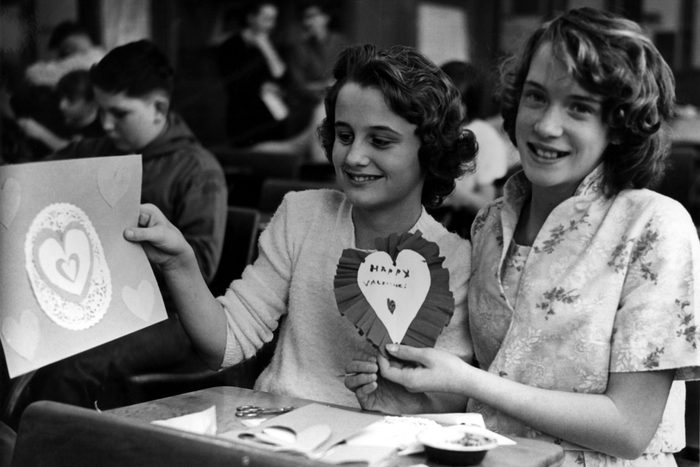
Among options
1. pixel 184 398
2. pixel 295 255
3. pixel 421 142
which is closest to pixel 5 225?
pixel 184 398

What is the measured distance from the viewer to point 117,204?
4.64 feet

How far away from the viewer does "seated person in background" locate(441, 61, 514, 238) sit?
320 cm

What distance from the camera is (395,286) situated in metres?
1.48

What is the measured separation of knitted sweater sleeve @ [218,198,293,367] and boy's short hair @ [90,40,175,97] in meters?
1.03

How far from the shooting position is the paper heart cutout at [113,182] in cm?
138

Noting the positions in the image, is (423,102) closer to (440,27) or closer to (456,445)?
(456,445)

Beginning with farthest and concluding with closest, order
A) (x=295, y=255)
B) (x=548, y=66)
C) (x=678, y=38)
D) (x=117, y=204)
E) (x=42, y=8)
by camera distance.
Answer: (x=678, y=38)
(x=42, y=8)
(x=295, y=255)
(x=548, y=66)
(x=117, y=204)

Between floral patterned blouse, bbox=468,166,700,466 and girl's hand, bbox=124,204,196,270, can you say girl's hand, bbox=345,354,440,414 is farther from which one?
girl's hand, bbox=124,204,196,270

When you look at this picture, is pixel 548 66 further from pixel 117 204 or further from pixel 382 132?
pixel 117 204

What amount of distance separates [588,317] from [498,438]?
33 cm

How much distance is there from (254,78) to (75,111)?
2.19 m

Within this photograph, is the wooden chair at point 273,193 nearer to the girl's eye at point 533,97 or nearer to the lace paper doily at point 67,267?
the girl's eye at point 533,97

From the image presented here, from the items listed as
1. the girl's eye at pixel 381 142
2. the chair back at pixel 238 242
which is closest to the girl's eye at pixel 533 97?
the girl's eye at pixel 381 142

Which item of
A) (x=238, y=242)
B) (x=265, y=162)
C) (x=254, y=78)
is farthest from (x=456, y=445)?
(x=254, y=78)
